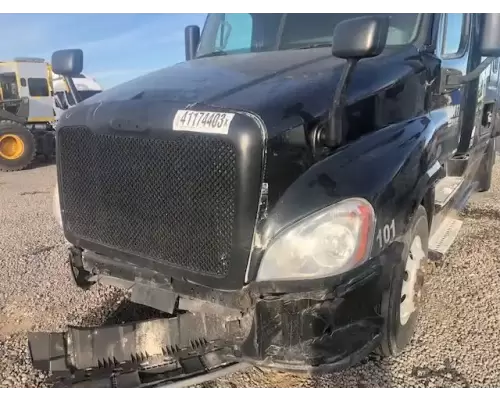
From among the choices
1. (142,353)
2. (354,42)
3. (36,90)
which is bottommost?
(36,90)

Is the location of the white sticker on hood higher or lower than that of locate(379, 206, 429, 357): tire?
higher

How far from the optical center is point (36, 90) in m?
12.5

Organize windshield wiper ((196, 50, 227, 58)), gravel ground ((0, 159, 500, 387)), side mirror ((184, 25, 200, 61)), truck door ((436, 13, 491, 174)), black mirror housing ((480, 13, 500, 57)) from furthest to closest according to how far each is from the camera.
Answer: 1. side mirror ((184, 25, 200, 61))
2. windshield wiper ((196, 50, 227, 58))
3. truck door ((436, 13, 491, 174))
4. black mirror housing ((480, 13, 500, 57))
5. gravel ground ((0, 159, 500, 387))

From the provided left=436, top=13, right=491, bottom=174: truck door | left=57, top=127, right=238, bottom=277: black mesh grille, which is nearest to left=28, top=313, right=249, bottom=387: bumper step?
left=57, top=127, right=238, bottom=277: black mesh grille

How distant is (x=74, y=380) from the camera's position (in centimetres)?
259

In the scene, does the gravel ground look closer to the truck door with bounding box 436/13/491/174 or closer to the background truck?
the truck door with bounding box 436/13/491/174

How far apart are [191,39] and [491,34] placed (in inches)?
92.2

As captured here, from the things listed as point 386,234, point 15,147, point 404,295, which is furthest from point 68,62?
point 15,147

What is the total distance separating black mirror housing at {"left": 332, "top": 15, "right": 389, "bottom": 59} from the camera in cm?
223

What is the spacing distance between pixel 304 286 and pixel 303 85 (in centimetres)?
102

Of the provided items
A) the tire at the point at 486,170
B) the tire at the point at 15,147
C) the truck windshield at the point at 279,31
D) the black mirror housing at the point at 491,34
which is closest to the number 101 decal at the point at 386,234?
the truck windshield at the point at 279,31

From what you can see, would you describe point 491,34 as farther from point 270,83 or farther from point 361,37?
point 270,83

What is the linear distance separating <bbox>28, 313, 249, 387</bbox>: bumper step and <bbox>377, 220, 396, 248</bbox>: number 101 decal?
0.79 metres

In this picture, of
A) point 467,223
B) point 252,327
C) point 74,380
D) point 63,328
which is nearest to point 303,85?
point 252,327
